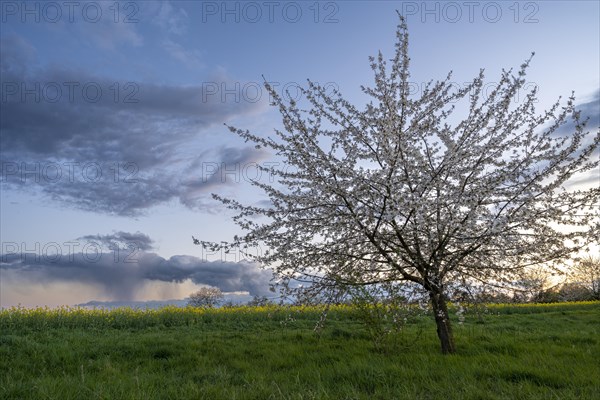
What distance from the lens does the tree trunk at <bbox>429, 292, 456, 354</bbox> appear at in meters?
10.1

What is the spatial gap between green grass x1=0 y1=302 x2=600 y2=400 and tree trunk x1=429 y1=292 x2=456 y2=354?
1.06ft

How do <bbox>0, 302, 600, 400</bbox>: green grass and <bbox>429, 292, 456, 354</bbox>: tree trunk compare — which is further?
<bbox>429, 292, 456, 354</bbox>: tree trunk

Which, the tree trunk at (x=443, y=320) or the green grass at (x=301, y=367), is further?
the tree trunk at (x=443, y=320)

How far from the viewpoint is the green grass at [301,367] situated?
283 inches

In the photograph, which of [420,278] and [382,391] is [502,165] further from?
[382,391]

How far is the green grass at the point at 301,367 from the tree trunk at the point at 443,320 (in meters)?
0.32

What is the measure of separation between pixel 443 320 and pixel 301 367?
3559 millimetres

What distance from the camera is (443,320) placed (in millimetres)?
10500

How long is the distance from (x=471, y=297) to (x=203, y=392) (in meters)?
6.36

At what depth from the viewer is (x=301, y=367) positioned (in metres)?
9.65

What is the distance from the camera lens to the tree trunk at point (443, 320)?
1008cm

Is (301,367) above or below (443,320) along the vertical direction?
below

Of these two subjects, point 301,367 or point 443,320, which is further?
point 443,320

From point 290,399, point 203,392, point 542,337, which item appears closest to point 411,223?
point 290,399
